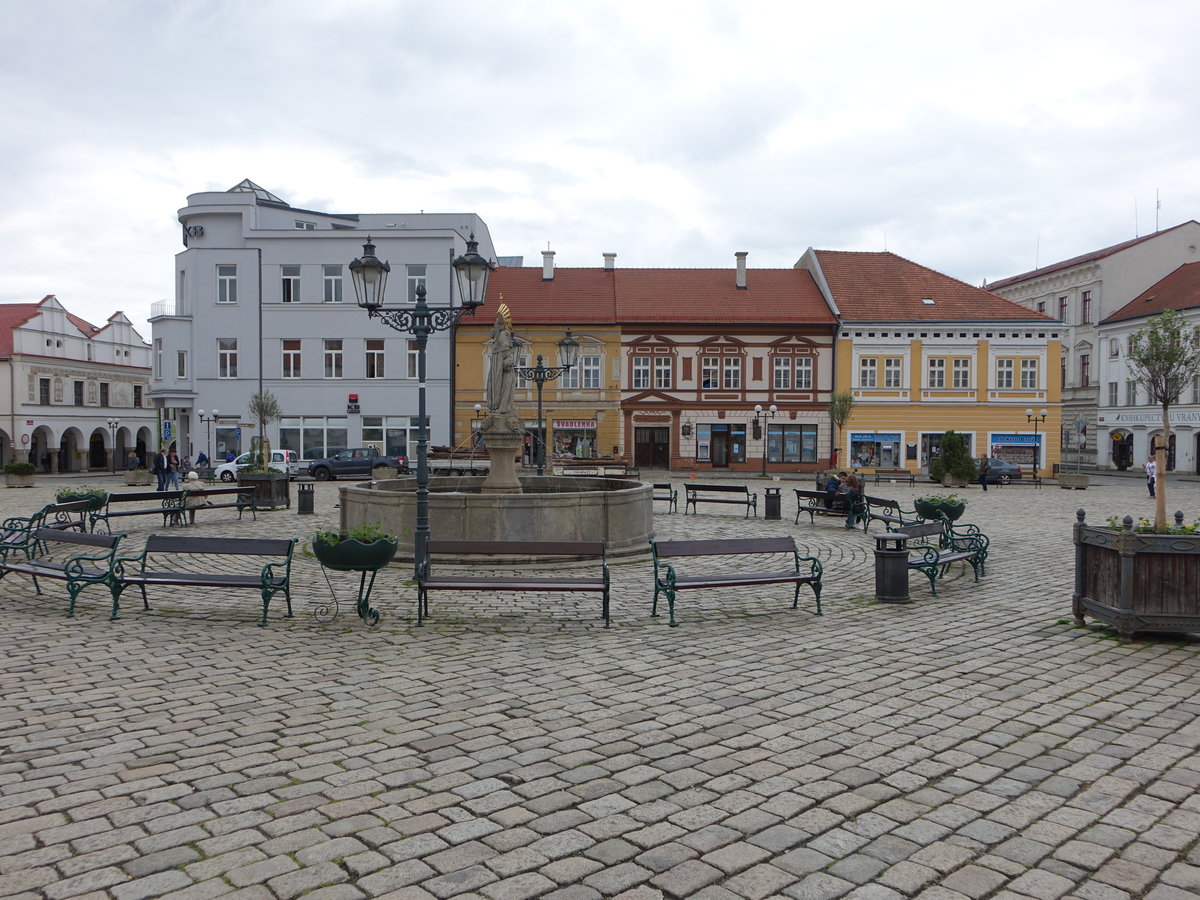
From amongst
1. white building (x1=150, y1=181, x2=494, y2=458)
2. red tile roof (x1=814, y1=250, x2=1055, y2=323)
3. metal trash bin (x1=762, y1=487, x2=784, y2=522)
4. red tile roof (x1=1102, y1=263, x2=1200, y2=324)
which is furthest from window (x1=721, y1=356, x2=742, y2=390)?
red tile roof (x1=1102, y1=263, x2=1200, y2=324)

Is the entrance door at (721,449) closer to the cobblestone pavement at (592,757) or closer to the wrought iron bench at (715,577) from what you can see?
the wrought iron bench at (715,577)

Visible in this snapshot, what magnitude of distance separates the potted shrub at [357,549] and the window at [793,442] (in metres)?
35.5

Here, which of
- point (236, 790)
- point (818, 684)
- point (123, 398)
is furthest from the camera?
point (123, 398)

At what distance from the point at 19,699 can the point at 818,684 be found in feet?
18.9

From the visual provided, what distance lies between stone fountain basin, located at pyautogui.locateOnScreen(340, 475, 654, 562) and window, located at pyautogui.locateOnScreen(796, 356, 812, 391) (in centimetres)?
3054

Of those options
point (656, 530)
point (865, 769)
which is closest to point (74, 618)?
point (865, 769)

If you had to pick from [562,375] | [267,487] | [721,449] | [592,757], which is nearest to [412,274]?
[562,375]

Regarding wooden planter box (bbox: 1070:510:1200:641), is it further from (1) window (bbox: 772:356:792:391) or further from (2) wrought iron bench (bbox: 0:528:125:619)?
(1) window (bbox: 772:356:792:391)

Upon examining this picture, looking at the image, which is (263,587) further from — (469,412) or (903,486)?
Answer: (469,412)

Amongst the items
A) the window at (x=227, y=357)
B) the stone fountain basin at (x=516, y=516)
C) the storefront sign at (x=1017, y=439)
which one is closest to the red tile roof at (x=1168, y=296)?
the storefront sign at (x=1017, y=439)

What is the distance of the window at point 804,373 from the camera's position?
4288cm

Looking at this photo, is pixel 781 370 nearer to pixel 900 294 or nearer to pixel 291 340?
pixel 900 294

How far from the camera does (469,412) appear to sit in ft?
139

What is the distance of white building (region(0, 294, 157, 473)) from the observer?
49.4 m
